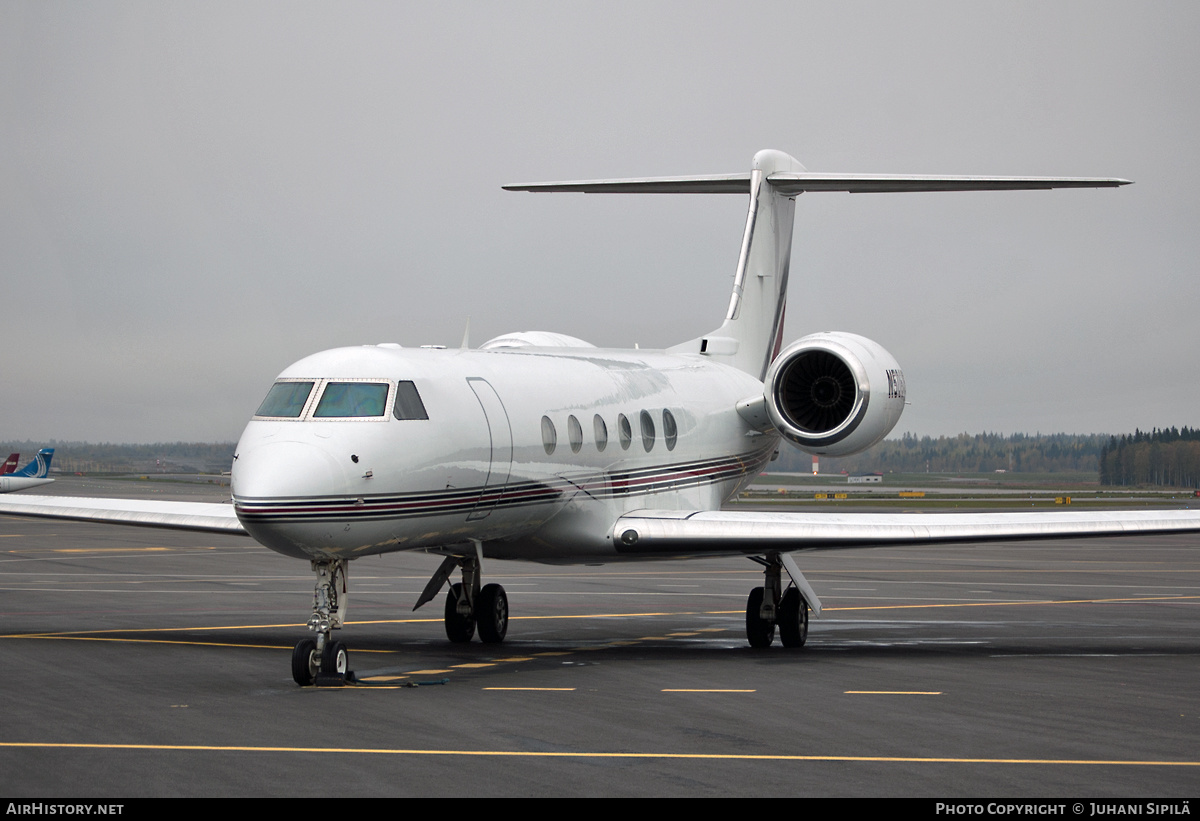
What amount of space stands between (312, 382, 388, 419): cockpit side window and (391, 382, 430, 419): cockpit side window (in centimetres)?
14

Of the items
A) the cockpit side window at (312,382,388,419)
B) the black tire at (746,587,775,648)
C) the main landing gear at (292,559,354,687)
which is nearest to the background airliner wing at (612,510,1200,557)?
the black tire at (746,587,775,648)

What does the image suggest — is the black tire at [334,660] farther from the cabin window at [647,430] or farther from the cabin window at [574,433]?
the cabin window at [647,430]

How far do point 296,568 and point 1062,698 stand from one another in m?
21.6

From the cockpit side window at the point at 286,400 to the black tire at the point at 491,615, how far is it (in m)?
4.88

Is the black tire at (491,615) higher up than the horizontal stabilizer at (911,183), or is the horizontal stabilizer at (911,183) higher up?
the horizontal stabilizer at (911,183)

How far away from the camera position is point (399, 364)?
1471 cm

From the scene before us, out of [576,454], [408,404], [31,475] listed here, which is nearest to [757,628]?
[576,454]

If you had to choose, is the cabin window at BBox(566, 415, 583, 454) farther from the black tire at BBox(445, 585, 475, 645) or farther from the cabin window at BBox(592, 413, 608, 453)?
the black tire at BBox(445, 585, 475, 645)

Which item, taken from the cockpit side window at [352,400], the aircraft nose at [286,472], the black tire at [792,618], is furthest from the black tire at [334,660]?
the black tire at [792,618]

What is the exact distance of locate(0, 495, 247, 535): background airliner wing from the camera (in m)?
17.6

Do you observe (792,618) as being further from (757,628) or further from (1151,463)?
(1151,463)

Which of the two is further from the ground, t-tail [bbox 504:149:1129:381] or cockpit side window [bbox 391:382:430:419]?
t-tail [bbox 504:149:1129:381]

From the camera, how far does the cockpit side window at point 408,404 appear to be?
1415 centimetres
